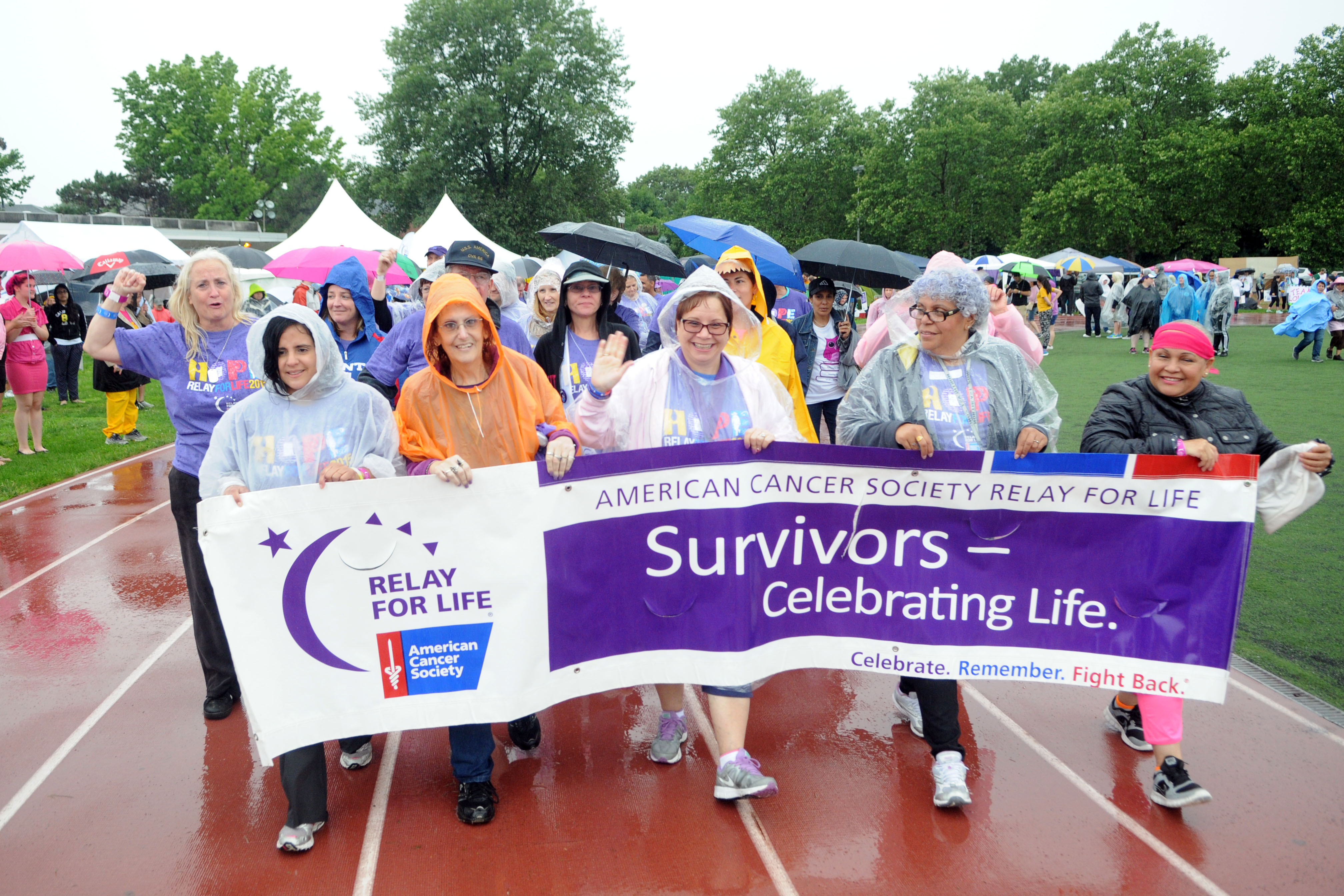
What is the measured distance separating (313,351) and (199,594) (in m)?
1.67

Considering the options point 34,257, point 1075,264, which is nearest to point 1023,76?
point 1075,264

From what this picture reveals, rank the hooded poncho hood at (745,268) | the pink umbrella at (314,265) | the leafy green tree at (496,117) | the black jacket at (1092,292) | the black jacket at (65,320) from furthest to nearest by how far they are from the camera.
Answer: the leafy green tree at (496,117), the black jacket at (1092,292), the pink umbrella at (314,265), the black jacket at (65,320), the hooded poncho hood at (745,268)

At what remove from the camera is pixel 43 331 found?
11.3m

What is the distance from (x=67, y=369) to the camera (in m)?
15.6

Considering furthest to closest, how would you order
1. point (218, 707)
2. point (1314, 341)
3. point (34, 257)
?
point (1314, 341)
point (34, 257)
point (218, 707)

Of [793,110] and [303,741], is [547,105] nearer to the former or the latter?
[793,110]

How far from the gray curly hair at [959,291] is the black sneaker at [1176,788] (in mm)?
1832

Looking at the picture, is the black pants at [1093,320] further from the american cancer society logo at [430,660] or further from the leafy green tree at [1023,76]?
the leafy green tree at [1023,76]

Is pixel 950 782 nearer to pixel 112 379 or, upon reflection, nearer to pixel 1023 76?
pixel 112 379

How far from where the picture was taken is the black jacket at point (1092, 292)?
29875mm

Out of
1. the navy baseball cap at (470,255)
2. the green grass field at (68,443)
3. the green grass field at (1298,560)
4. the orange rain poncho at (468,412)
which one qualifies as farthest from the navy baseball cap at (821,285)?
the green grass field at (68,443)

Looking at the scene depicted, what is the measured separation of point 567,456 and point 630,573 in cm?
52

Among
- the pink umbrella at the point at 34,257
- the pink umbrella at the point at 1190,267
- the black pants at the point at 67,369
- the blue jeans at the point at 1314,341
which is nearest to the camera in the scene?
the black pants at the point at 67,369

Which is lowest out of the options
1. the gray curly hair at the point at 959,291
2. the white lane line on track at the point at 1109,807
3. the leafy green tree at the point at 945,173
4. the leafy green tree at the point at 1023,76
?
the white lane line on track at the point at 1109,807
